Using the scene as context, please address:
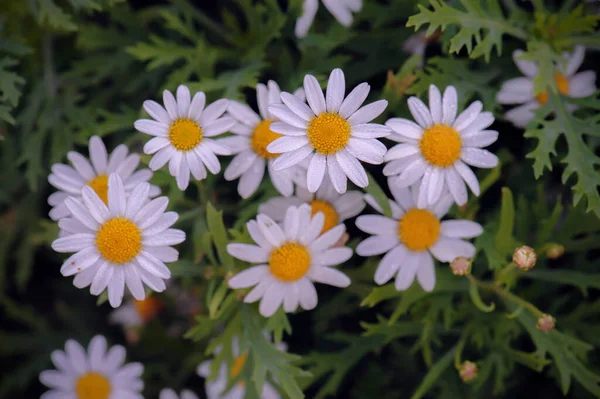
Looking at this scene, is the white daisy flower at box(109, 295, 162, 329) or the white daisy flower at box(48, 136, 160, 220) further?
the white daisy flower at box(109, 295, 162, 329)

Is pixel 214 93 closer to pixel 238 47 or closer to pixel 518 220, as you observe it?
pixel 238 47

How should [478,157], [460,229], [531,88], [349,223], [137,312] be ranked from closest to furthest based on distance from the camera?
[478,157] → [460,229] → [531,88] → [349,223] → [137,312]

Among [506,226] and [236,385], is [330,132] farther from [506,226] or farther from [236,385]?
[236,385]

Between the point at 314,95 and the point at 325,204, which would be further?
the point at 325,204

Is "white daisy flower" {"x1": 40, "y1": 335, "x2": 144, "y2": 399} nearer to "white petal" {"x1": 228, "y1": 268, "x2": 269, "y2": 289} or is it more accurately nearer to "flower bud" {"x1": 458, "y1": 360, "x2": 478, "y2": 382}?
"white petal" {"x1": 228, "y1": 268, "x2": 269, "y2": 289}

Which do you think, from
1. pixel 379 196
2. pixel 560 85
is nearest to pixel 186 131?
pixel 379 196

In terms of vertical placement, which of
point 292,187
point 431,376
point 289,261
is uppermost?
point 292,187

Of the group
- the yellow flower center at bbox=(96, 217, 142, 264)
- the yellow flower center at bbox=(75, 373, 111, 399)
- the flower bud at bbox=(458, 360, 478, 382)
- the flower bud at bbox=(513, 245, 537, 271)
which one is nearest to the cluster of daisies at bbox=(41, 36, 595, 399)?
the yellow flower center at bbox=(96, 217, 142, 264)
